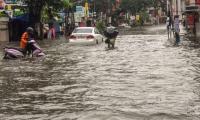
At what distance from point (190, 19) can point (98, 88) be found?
→ 38.1 meters

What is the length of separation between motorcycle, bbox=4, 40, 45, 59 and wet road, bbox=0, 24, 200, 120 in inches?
162

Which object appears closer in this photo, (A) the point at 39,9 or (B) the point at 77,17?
(A) the point at 39,9

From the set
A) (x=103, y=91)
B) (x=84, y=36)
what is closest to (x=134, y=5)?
(x=84, y=36)

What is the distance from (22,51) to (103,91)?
1300 centimetres

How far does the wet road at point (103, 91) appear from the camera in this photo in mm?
9820

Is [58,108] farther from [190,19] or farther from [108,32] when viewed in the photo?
[190,19]

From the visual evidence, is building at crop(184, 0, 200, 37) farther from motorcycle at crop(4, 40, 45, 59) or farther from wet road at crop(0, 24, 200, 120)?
wet road at crop(0, 24, 200, 120)

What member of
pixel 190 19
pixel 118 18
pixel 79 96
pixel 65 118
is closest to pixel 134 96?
pixel 79 96

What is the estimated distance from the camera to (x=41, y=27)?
51.2 metres

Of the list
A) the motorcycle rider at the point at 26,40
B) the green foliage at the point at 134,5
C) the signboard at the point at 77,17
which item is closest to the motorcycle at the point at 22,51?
the motorcycle rider at the point at 26,40

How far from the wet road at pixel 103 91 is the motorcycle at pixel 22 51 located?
4120 millimetres

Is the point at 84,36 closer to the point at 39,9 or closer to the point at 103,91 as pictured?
the point at 39,9

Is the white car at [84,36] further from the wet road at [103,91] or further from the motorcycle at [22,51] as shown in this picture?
the wet road at [103,91]

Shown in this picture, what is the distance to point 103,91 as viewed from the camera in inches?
500
